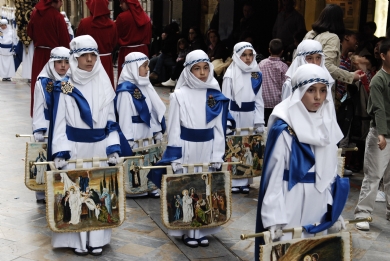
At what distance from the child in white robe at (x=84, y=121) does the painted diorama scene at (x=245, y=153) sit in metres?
2.04

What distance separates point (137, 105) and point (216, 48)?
6841 millimetres

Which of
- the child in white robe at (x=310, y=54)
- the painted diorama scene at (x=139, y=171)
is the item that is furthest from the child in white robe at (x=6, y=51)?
the child in white robe at (x=310, y=54)

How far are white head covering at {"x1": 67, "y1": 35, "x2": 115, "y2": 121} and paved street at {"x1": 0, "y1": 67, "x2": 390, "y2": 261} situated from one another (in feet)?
4.40

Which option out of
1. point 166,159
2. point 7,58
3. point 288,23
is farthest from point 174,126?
point 7,58

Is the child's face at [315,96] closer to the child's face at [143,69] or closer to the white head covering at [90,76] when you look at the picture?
the white head covering at [90,76]

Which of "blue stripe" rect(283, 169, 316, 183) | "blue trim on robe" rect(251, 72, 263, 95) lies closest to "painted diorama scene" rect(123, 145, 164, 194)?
"blue trim on robe" rect(251, 72, 263, 95)

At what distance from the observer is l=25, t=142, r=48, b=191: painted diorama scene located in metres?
7.36

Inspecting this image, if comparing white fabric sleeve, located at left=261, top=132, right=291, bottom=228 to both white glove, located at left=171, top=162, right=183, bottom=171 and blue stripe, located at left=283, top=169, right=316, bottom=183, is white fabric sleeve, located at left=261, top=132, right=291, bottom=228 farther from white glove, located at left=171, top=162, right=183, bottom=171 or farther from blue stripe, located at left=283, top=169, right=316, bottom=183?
white glove, located at left=171, top=162, right=183, bottom=171

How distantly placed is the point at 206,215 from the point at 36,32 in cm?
643

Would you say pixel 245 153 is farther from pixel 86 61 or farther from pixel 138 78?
pixel 86 61

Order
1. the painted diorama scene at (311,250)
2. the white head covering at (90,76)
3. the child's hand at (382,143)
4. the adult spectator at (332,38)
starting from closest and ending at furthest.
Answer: the painted diorama scene at (311,250)
the white head covering at (90,76)
the child's hand at (382,143)
the adult spectator at (332,38)

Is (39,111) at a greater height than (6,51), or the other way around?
(6,51)

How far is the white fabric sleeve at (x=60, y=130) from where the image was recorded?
611cm

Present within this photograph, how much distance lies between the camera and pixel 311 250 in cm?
461
